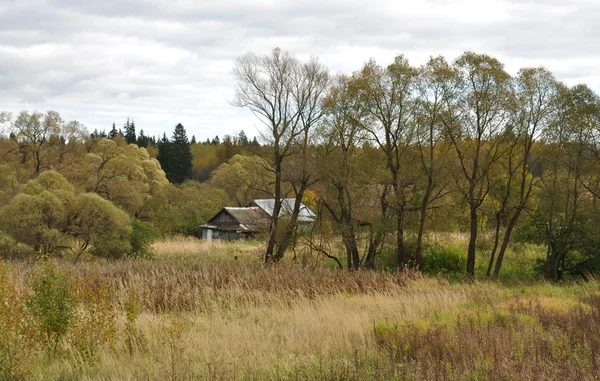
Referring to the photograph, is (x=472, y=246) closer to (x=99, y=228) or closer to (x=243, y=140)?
(x=99, y=228)

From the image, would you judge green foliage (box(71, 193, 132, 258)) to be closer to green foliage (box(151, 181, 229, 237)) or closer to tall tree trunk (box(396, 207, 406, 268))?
tall tree trunk (box(396, 207, 406, 268))

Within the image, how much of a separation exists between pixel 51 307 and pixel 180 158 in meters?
76.1

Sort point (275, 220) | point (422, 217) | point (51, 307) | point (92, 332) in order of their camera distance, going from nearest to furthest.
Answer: point (51, 307), point (92, 332), point (422, 217), point (275, 220)

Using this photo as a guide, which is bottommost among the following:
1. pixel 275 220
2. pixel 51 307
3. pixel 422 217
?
pixel 51 307

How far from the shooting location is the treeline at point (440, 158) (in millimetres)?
26438

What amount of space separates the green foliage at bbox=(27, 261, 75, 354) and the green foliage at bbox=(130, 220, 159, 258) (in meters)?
21.4

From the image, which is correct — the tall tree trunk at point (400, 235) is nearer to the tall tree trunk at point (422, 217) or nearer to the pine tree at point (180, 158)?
the tall tree trunk at point (422, 217)

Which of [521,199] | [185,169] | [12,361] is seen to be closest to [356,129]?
[521,199]

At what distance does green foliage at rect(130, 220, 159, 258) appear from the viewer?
30.0 metres

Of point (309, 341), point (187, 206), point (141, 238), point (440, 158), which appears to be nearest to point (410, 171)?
point (440, 158)

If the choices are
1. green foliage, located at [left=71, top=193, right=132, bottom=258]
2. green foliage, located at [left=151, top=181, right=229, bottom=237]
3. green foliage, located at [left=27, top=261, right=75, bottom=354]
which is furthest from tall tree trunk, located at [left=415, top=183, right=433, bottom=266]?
green foliage, located at [left=151, top=181, right=229, bottom=237]

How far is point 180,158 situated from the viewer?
83.1m

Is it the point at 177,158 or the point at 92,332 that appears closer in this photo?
the point at 92,332

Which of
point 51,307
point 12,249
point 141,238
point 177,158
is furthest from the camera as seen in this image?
point 177,158
